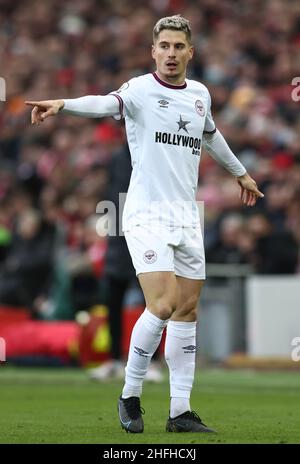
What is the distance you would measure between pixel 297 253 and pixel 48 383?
150 inches

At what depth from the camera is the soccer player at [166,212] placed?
24.2ft

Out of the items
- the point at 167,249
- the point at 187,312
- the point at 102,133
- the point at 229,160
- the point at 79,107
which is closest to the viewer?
the point at 79,107

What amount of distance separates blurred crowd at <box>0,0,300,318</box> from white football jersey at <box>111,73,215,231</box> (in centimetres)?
511

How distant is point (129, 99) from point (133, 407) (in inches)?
66.6

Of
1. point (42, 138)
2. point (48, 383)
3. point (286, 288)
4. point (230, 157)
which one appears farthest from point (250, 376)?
point (42, 138)

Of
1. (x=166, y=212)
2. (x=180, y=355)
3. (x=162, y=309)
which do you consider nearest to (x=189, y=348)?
(x=180, y=355)

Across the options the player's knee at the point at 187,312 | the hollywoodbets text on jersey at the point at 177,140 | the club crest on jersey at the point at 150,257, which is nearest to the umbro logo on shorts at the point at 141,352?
the player's knee at the point at 187,312

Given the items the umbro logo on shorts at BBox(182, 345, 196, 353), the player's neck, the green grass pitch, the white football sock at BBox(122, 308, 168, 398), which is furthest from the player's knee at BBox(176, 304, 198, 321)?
the player's neck

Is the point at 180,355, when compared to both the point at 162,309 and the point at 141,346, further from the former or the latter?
the point at 162,309

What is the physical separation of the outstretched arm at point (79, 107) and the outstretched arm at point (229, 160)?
0.83 metres

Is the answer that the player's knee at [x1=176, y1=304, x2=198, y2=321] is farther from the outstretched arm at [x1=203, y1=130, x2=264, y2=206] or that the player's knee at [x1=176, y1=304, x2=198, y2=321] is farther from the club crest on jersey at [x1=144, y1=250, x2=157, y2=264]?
the outstretched arm at [x1=203, y1=130, x2=264, y2=206]

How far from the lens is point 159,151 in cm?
752

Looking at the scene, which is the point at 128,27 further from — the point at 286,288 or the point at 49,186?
the point at 286,288

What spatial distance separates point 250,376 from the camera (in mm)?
13492
